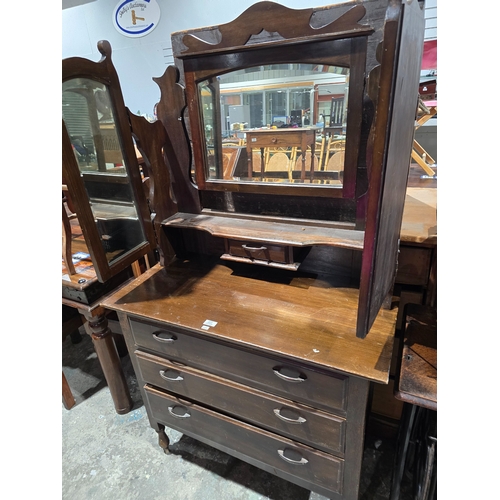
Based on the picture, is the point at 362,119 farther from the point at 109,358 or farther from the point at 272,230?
the point at 109,358

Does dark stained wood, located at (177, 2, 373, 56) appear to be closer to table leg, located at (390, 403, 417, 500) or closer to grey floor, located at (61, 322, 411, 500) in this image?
table leg, located at (390, 403, 417, 500)

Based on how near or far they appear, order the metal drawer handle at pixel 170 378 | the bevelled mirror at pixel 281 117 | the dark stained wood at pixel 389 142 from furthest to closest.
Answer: the metal drawer handle at pixel 170 378 < the bevelled mirror at pixel 281 117 < the dark stained wood at pixel 389 142

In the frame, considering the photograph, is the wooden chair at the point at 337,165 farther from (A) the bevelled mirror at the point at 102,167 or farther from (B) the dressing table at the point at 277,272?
(A) the bevelled mirror at the point at 102,167

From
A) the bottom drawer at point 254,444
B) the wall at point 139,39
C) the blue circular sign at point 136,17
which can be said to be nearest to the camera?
the bottom drawer at point 254,444

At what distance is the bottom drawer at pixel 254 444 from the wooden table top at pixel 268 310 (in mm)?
381

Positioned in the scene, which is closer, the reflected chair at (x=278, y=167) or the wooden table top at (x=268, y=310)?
the wooden table top at (x=268, y=310)

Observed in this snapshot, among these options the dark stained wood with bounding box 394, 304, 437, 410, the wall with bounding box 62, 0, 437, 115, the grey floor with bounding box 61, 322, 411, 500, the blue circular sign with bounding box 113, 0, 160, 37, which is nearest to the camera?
the dark stained wood with bounding box 394, 304, 437, 410

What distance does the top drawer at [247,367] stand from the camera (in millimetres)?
877

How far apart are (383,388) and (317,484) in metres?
0.50

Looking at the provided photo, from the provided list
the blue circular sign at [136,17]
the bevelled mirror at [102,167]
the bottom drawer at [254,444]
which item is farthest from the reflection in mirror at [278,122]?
the blue circular sign at [136,17]

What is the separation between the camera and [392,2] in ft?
1.73

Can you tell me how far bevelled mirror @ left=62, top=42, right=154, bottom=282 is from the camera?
0.98m

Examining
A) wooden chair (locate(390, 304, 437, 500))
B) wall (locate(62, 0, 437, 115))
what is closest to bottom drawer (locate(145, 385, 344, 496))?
wooden chair (locate(390, 304, 437, 500))

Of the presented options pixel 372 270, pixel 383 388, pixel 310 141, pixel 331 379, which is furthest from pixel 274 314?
pixel 383 388
